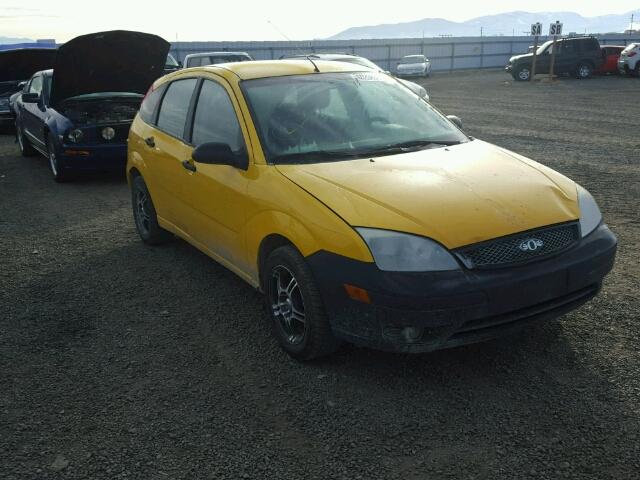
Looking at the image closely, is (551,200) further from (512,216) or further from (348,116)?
(348,116)

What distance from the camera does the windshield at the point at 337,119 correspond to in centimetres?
410

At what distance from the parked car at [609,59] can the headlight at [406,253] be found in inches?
1253

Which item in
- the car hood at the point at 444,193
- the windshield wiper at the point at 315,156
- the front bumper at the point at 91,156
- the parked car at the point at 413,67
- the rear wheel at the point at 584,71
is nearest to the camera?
the car hood at the point at 444,193

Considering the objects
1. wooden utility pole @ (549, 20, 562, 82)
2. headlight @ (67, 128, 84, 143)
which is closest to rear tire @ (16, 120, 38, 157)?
headlight @ (67, 128, 84, 143)

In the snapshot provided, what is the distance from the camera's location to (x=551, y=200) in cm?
357

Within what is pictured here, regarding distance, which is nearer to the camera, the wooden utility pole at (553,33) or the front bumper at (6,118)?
the front bumper at (6,118)

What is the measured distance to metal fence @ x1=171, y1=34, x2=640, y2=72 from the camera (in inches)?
1601

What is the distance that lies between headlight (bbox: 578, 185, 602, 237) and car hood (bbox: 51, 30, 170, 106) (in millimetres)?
7133

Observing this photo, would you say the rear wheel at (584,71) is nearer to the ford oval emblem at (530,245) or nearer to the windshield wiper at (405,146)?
the windshield wiper at (405,146)

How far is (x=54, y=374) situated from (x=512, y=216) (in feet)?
9.00

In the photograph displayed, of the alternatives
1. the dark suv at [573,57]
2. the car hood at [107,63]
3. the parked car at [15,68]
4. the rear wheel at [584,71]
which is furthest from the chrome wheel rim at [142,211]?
the rear wheel at [584,71]

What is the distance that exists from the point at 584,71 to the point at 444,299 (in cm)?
3078

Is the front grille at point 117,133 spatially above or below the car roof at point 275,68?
below

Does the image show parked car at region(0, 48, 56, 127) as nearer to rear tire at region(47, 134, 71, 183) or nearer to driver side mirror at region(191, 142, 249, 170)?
rear tire at region(47, 134, 71, 183)
